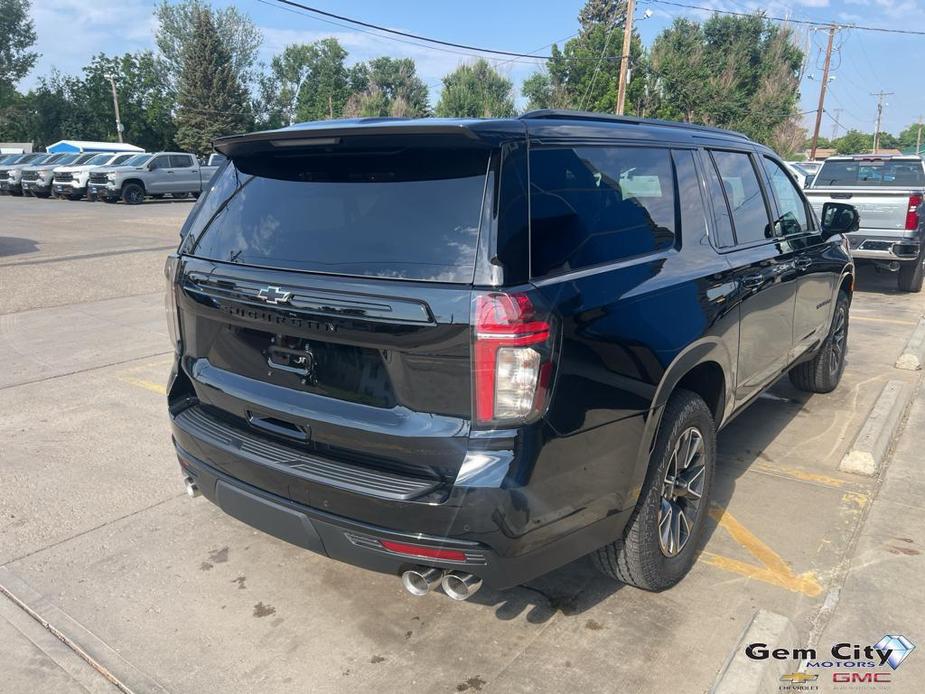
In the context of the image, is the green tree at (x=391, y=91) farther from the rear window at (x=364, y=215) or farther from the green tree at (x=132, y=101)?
the rear window at (x=364, y=215)

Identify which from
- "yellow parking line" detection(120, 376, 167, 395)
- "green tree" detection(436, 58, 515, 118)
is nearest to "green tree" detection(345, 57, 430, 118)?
"green tree" detection(436, 58, 515, 118)

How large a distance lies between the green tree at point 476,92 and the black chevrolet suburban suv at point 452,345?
46.1 metres

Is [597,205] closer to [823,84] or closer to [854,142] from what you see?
[823,84]

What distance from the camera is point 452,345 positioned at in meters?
2.25

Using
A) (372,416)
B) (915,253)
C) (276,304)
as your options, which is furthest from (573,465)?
(915,253)

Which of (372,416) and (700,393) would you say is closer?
(372,416)

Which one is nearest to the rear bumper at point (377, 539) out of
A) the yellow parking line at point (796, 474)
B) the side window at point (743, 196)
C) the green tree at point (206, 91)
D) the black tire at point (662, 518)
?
the black tire at point (662, 518)

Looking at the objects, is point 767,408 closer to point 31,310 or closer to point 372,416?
point 372,416

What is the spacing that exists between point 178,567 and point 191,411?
82 cm

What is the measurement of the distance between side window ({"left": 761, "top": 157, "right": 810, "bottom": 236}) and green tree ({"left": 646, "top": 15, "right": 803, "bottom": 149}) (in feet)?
119

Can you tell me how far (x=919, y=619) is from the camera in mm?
3021

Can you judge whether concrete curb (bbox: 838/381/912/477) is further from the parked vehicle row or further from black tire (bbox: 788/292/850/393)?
the parked vehicle row

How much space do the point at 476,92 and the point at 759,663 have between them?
5101 cm

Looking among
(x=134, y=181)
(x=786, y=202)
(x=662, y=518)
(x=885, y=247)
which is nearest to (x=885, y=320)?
Answer: (x=885, y=247)
